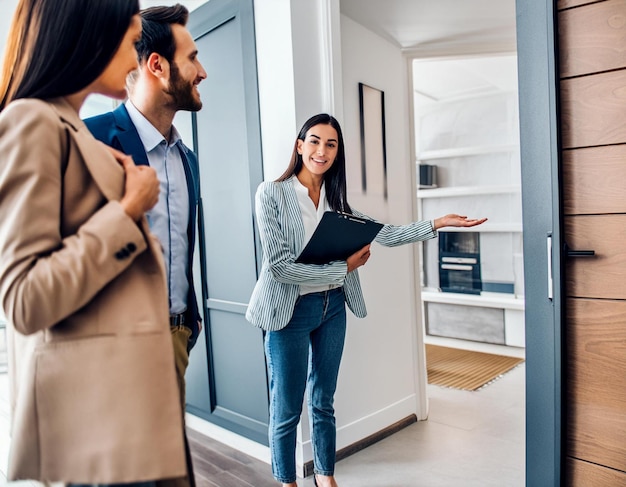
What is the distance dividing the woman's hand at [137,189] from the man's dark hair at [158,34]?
19.6 inches

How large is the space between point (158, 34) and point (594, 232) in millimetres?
1364

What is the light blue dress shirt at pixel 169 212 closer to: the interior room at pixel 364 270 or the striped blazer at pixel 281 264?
the striped blazer at pixel 281 264

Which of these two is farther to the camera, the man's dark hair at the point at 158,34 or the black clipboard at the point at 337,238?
the black clipboard at the point at 337,238

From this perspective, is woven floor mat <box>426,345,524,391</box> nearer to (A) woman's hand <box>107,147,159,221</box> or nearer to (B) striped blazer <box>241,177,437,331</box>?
(B) striped blazer <box>241,177,437,331</box>

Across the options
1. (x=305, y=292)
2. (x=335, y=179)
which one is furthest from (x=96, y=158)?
(x=335, y=179)

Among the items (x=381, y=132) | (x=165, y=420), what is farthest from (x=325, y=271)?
(x=381, y=132)

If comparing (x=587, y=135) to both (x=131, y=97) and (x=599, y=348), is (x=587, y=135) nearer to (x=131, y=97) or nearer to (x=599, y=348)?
(x=599, y=348)

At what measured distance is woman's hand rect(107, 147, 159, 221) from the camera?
0.77 metres

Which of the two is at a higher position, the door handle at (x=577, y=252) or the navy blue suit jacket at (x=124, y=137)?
the navy blue suit jacket at (x=124, y=137)

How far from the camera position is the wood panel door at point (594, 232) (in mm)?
1461

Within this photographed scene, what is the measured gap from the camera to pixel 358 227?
1.67m

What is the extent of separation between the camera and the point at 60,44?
30.3 inches

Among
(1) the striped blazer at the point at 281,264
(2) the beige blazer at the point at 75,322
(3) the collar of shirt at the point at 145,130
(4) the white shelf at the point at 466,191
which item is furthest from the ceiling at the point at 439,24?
(2) the beige blazer at the point at 75,322

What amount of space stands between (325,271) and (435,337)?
342 cm
